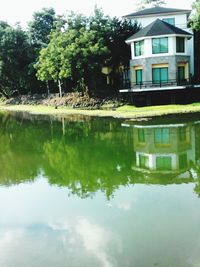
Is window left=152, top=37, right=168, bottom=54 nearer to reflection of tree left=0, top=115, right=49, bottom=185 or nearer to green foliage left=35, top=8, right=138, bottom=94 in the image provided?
green foliage left=35, top=8, right=138, bottom=94

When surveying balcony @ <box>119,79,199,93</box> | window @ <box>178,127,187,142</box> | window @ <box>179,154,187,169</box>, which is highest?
balcony @ <box>119,79,199,93</box>

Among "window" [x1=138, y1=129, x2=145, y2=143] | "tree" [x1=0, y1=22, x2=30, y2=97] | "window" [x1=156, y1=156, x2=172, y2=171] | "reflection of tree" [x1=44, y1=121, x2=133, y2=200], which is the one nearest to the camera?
"reflection of tree" [x1=44, y1=121, x2=133, y2=200]

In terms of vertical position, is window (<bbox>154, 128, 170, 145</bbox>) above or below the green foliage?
below

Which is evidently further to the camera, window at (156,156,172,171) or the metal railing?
the metal railing

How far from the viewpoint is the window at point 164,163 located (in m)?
15.3

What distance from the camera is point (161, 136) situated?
21703mm

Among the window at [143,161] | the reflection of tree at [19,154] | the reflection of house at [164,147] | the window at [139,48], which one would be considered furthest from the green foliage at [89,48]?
the window at [143,161]

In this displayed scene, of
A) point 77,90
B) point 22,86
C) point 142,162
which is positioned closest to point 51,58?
point 77,90

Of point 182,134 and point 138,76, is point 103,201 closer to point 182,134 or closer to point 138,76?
point 182,134

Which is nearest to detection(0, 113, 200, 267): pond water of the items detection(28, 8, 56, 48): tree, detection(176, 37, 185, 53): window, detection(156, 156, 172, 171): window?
detection(156, 156, 172, 171): window

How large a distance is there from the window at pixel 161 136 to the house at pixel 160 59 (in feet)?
39.8

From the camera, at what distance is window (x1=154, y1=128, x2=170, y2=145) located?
20530 millimetres

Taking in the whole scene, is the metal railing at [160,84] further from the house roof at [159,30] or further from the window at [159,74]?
the house roof at [159,30]

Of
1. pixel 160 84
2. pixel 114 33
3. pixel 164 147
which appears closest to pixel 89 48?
pixel 114 33
